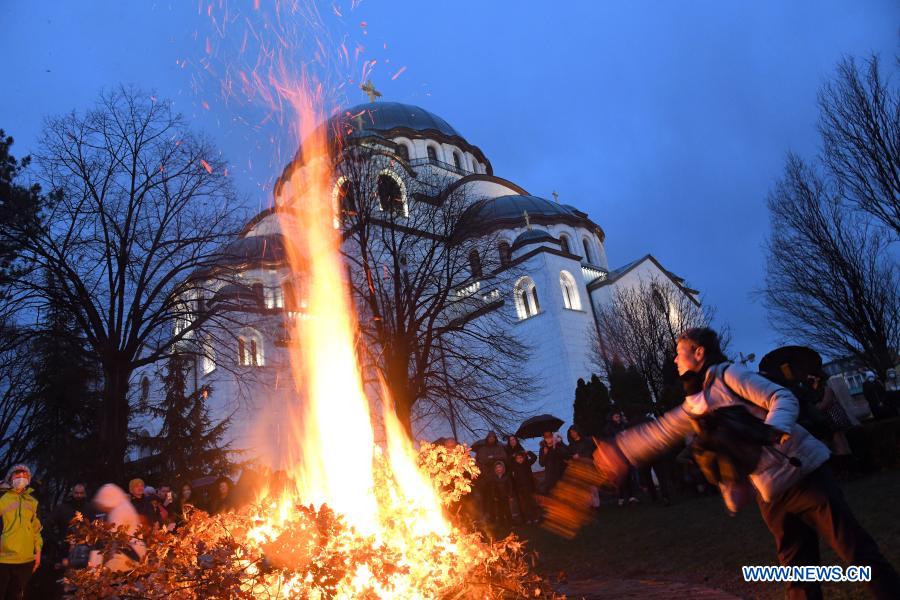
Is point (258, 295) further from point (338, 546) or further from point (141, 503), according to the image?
point (338, 546)

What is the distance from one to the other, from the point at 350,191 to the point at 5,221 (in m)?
8.37

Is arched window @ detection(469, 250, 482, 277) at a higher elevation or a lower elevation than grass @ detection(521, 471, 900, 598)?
higher

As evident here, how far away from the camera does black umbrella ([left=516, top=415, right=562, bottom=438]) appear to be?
23.1m

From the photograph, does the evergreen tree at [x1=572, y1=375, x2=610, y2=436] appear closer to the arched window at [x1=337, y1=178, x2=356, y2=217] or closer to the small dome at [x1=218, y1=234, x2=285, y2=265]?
the arched window at [x1=337, y1=178, x2=356, y2=217]

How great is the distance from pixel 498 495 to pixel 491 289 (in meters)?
10.5

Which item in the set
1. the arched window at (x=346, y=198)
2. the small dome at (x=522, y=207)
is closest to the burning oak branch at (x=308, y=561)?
the arched window at (x=346, y=198)

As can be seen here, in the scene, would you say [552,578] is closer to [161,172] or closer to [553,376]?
[161,172]

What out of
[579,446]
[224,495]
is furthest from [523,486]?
[224,495]

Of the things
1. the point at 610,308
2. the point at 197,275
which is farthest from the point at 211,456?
the point at 610,308

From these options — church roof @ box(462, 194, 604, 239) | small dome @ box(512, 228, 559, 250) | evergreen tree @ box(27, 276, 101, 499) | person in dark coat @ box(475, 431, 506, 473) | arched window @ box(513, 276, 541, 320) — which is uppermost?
church roof @ box(462, 194, 604, 239)

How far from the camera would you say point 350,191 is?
1770cm

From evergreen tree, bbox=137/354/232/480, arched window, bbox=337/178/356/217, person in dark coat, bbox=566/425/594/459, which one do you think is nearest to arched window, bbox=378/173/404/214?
arched window, bbox=337/178/356/217

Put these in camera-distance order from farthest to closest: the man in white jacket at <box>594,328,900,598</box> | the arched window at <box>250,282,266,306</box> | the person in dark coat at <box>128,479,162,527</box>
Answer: the arched window at <box>250,282,266,306</box> → the person in dark coat at <box>128,479,162,527</box> → the man in white jacket at <box>594,328,900,598</box>

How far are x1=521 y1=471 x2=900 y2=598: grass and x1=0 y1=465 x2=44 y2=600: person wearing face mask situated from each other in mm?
6197
